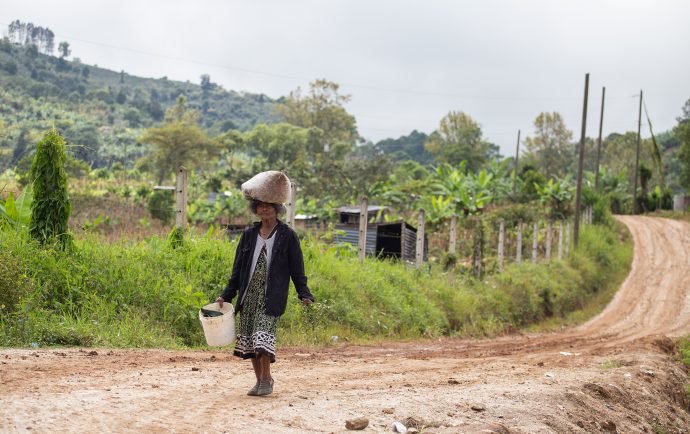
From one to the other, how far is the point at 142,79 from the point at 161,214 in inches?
5739

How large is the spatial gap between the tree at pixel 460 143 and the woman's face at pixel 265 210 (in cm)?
6453

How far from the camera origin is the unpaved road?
5.05 meters

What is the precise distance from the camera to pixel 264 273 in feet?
19.8

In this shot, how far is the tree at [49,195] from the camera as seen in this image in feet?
31.7

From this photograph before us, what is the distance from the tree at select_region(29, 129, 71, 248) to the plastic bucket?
4.33 metres

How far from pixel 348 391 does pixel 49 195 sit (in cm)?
516

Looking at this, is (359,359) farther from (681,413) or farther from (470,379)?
(681,413)

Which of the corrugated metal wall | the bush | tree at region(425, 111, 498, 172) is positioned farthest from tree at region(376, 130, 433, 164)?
the bush

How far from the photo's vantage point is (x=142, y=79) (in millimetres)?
163875

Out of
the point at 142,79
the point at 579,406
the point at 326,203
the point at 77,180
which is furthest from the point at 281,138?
Result: the point at 142,79

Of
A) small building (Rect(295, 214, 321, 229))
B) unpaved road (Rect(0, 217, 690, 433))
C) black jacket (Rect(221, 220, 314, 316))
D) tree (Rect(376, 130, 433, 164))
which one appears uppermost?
tree (Rect(376, 130, 433, 164))

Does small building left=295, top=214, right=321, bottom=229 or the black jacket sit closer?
the black jacket

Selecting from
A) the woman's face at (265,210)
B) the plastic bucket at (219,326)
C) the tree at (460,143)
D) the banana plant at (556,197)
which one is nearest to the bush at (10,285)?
the plastic bucket at (219,326)

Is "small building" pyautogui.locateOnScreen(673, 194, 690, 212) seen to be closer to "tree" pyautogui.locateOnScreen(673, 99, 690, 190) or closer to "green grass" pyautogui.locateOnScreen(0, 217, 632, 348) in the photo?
"tree" pyautogui.locateOnScreen(673, 99, 690, 190)
